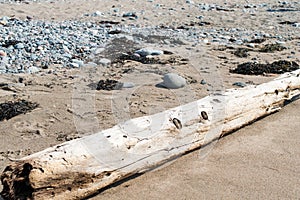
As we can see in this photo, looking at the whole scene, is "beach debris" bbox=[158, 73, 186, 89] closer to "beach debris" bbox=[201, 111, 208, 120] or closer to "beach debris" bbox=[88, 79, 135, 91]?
"beach debris" bbox=[88, 79, 135, 91]

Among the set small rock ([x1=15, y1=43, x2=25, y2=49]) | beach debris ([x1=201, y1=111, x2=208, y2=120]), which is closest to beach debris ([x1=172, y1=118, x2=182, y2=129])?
beach debris ([x1=201, y1=111, x2=208, y2=120])

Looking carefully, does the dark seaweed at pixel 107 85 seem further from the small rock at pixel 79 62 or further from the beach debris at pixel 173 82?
the small rock at pixel 79 62

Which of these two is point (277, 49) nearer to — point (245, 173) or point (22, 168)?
point (245, 173)

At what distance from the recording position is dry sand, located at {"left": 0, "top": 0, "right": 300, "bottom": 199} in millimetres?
3051

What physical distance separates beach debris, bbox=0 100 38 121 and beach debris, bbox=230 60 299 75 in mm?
3146

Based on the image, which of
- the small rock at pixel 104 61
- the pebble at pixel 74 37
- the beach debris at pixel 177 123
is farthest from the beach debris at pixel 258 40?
the beach debris at pixel 177 123

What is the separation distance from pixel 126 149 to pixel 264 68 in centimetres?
393

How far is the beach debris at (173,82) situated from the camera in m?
5.30

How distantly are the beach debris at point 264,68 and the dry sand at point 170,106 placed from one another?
220 millimetres

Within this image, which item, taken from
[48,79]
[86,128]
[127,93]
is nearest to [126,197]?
[86,128]

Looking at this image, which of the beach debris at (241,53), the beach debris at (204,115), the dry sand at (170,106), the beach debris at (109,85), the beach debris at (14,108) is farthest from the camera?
the beach debris at (241,53)

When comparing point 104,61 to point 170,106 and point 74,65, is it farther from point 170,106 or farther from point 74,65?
point 170,106

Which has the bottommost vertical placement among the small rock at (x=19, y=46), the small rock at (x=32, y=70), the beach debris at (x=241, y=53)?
the small rock at (x=32, y=70)

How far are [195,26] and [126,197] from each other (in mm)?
7688
